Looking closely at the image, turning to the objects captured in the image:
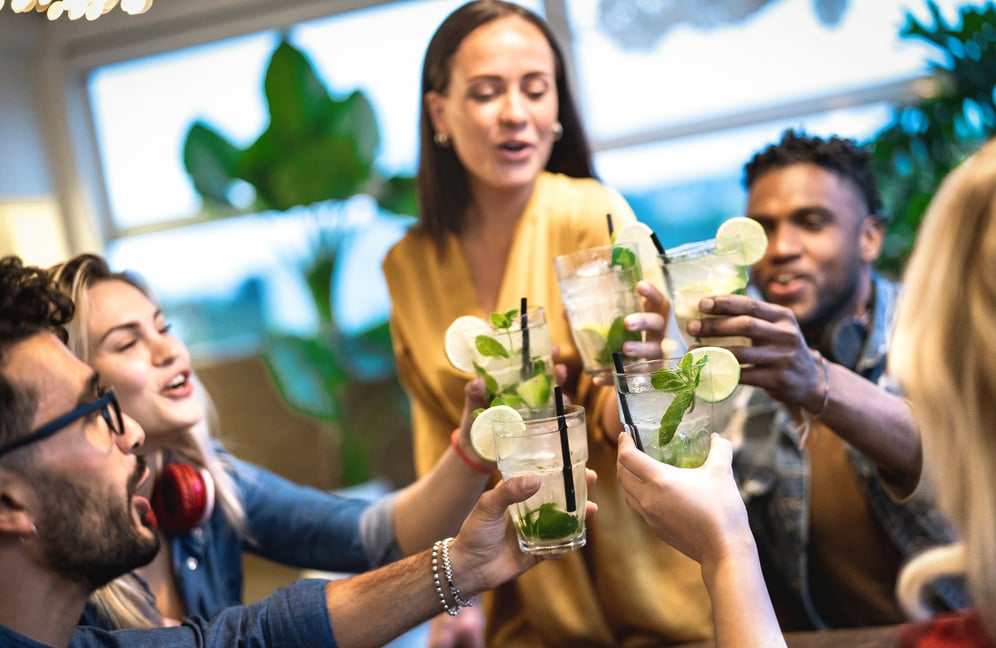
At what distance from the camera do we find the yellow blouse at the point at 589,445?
6.32 ft

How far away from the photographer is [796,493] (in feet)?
7.07

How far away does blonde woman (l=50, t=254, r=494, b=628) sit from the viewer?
A: 1.91m

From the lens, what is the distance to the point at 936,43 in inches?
116

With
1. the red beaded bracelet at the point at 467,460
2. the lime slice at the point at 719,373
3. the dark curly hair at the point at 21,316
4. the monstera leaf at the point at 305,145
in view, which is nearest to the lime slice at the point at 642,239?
the lime slice at the point at 719,373

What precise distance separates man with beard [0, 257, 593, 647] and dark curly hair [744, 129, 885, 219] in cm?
129

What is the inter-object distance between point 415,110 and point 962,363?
4068 mm

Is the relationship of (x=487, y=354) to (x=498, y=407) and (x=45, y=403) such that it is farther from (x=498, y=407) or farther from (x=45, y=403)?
Answer: (x=45, y=403)

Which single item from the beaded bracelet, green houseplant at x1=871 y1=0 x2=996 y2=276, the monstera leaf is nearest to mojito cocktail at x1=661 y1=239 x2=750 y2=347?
the beaded bracelet

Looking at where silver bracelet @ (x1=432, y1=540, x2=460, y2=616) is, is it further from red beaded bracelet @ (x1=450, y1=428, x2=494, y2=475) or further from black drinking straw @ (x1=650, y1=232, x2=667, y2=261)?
black drinking straw @ (x1=650, y1=232, x2=667, y2=261)

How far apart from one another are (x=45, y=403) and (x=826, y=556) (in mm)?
1616

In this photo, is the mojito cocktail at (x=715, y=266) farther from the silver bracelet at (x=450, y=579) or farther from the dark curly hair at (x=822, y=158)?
the dark curly hair at (x=822, y=158)

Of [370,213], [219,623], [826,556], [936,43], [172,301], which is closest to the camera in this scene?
[219,623]

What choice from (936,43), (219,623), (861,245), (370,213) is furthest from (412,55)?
(219,623)

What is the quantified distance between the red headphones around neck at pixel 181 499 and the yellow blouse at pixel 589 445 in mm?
484
